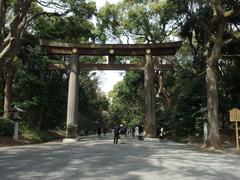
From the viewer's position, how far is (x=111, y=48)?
30516mm

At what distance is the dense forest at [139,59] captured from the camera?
2191cm

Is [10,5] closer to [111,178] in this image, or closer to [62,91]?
[62,91]

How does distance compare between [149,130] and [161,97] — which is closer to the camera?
[149,130]

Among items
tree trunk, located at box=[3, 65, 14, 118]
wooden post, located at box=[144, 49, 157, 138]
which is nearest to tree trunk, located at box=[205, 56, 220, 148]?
wooden post, located at box=[144, 49, 157, 138]

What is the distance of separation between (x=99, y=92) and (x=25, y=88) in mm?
37233

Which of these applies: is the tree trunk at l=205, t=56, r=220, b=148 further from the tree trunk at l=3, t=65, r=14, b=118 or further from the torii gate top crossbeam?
the tree trunk at l=3, t=65, r=14, b=118

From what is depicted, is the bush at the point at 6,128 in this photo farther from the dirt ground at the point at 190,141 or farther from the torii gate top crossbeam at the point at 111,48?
the torii gate top crossbeam at the point at 111,48

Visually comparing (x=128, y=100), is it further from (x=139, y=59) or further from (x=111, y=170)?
(x=111, y=170)

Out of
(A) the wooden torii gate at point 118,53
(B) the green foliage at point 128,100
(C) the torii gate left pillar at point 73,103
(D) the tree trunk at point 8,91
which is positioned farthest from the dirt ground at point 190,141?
(B) the green foliage at point 128,100

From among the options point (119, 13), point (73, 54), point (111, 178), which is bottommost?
point (111, 178)

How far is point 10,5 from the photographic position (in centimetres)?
2588

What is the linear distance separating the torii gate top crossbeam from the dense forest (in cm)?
143

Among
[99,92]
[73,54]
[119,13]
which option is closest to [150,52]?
[73,54]

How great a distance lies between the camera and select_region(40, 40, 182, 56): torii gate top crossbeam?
3017cm
